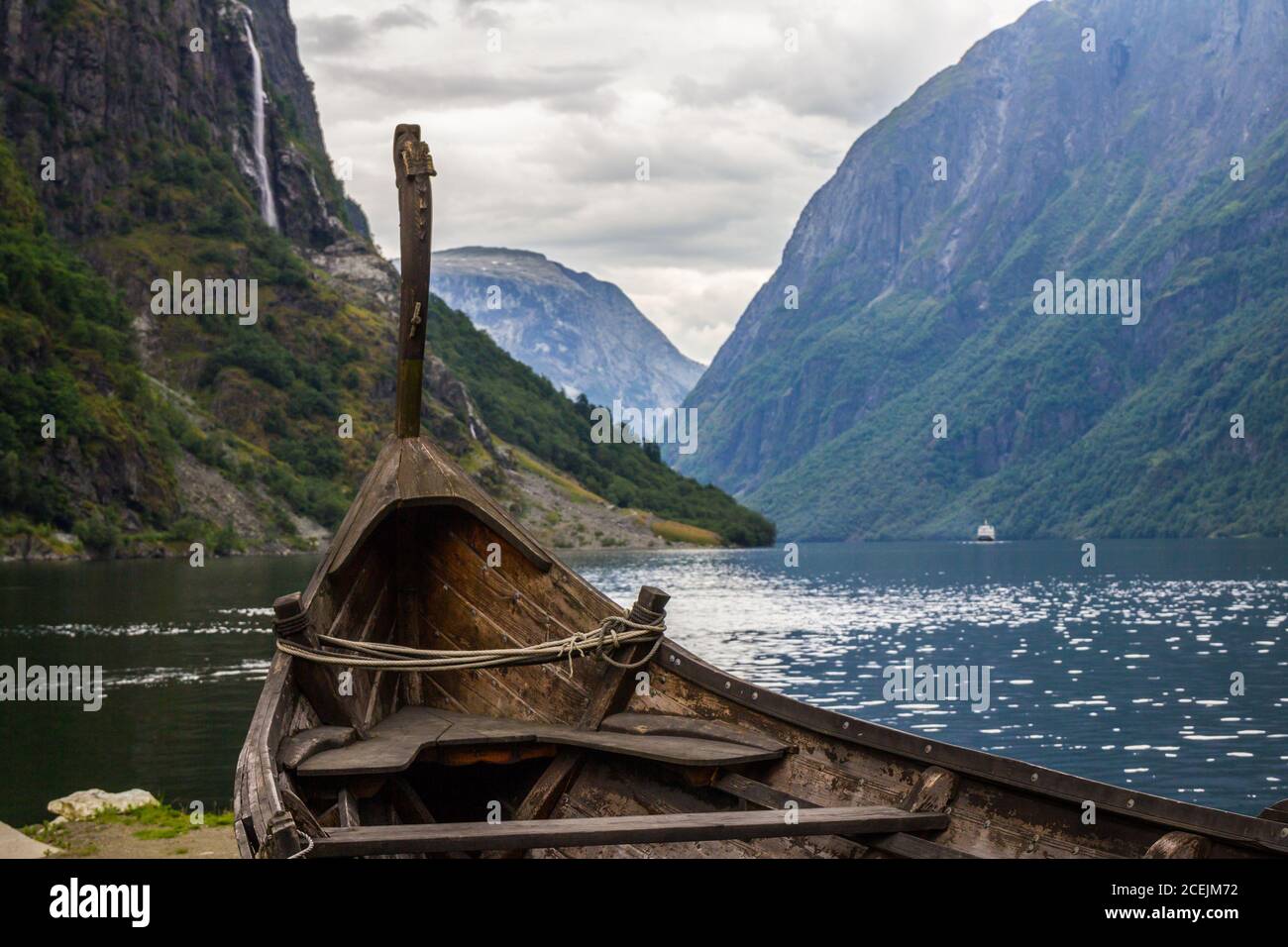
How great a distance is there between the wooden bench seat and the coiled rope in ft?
2.19

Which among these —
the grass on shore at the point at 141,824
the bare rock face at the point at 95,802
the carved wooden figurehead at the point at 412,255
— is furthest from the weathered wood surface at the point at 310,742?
the bare rock face at the point at 95,802

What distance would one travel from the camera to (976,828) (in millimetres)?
10656

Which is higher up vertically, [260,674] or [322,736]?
[322,736]

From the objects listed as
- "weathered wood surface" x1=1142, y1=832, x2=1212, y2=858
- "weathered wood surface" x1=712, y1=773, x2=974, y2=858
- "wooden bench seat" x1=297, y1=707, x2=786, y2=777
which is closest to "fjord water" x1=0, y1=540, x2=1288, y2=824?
"wooden bench seat" x1=297, y1=707, x2=786, y2=777

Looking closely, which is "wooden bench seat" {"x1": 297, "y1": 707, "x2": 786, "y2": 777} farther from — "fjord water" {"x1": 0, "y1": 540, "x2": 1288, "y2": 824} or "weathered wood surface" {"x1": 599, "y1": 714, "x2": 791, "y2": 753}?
"fjord water" {"x1": 0, "y1": 540, "x2": 1288, "y2": 824}

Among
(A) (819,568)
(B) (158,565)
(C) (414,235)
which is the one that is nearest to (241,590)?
(B) (158,565)

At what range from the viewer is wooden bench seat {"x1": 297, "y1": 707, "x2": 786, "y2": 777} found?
11.9 metres

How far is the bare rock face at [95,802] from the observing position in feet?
72.3

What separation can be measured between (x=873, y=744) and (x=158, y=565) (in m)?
114

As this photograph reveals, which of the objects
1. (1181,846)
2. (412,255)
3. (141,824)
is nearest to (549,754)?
(412,255)

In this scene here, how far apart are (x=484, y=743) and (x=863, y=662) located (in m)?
43.8

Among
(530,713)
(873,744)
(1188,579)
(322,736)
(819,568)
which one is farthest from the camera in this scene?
(819,568)
